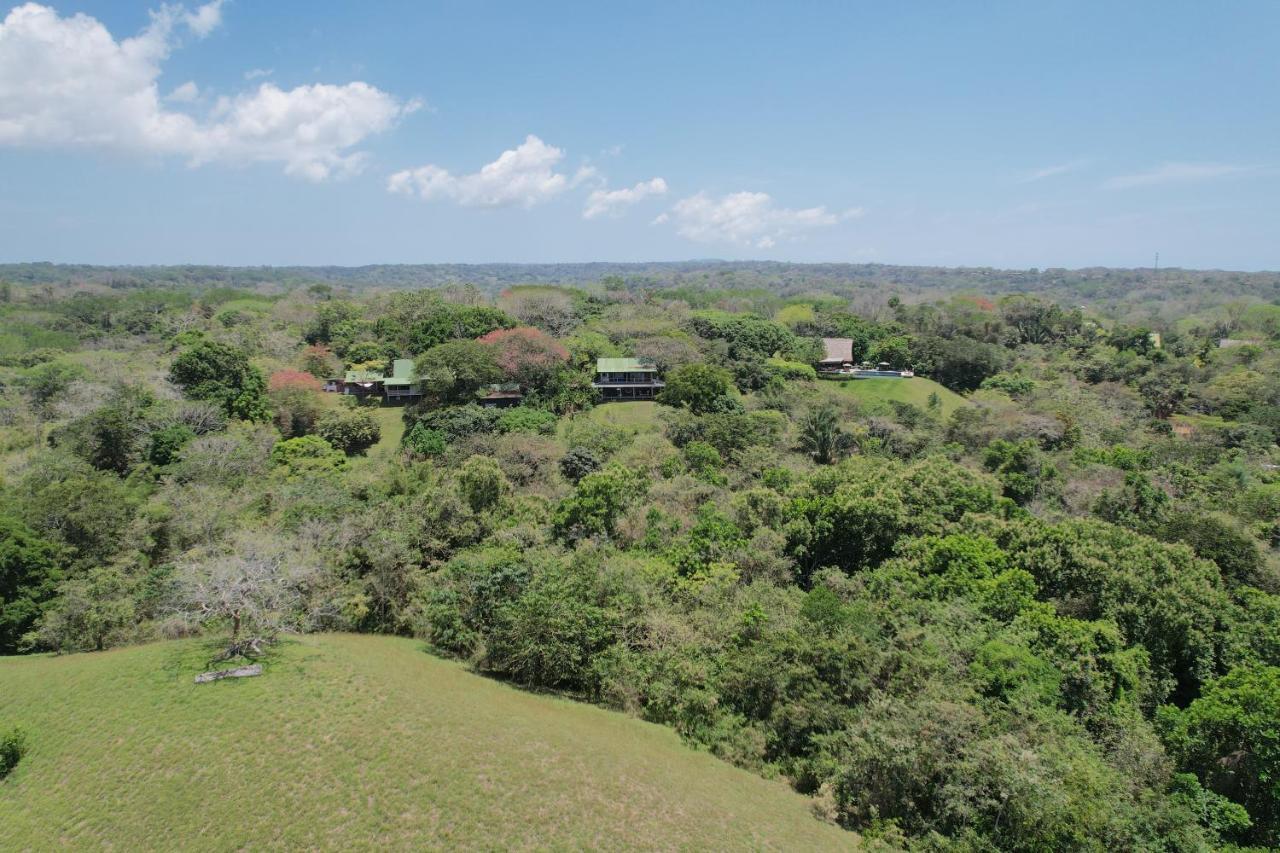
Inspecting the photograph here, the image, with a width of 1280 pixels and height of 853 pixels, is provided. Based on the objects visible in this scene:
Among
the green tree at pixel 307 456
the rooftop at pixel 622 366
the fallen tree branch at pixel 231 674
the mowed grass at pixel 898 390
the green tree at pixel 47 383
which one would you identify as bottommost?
the fallen tree branch at pixel 231 674

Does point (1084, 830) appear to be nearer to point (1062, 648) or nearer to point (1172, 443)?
point (1062, 648)

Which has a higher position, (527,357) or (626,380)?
(527,357)

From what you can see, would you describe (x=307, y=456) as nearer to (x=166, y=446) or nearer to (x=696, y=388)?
(x=166, y=446)

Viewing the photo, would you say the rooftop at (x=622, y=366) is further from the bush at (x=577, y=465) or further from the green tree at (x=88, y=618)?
the green tree at (x=88, y=618)

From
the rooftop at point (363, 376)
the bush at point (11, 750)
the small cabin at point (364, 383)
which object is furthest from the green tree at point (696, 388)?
the bush at point (11, 750)

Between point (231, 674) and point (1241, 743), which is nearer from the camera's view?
point (1241, 743)

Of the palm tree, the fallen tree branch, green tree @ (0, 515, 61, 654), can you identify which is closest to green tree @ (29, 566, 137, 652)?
green tree @ (0, 515, 61, 654)

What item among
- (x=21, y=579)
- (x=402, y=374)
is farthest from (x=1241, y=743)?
(x=402, y=374)
